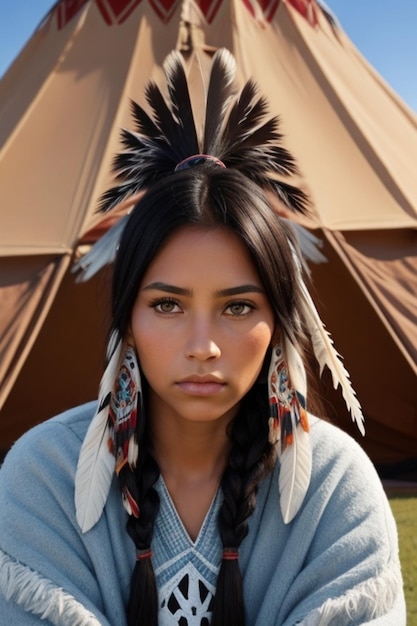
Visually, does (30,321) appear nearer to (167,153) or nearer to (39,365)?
(39,365)

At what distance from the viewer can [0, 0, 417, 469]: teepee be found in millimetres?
4199

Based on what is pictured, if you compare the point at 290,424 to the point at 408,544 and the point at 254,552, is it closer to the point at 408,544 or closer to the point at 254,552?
the point at 254,552

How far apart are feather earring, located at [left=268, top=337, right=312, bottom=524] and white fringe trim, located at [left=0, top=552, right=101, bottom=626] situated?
0.37 meters

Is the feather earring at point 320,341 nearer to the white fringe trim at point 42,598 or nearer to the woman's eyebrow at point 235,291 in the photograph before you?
the woman's eyebrow at point 235,291

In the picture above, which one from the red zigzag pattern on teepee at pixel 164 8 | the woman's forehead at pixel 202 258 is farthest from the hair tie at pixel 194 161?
the red zigzag pattern on teepee at pixel 164 8

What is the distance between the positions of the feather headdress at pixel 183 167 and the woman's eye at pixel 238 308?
119 mm

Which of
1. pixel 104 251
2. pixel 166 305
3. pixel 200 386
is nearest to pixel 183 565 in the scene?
pixel 200 386

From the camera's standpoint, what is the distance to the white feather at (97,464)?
1404 millimetres

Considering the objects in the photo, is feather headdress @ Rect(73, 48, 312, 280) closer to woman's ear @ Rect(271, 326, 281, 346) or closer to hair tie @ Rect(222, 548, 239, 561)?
woman's ear @ Rect(271, 326, 281, 346)

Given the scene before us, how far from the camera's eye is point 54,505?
1416mm

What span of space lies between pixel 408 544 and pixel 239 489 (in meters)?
2.21

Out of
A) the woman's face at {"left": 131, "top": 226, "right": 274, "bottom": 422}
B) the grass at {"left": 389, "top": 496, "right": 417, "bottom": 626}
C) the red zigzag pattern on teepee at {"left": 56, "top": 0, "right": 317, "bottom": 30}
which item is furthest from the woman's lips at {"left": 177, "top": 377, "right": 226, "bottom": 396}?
the red zigzag pattern on teepee at {"left": 56, "top": 0, "right": 317, "bottom": 30}

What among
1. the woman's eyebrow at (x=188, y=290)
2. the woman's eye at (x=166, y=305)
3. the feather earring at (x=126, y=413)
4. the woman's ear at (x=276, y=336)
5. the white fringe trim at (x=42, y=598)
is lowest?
the white fringe trim at (x=42, y=598)

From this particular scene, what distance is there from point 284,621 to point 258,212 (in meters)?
0.67
